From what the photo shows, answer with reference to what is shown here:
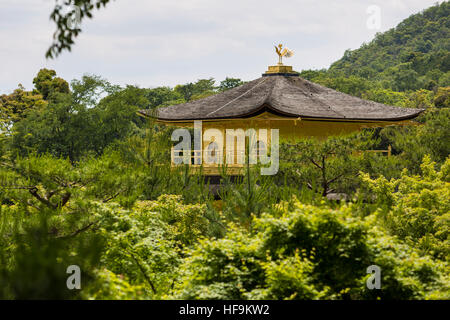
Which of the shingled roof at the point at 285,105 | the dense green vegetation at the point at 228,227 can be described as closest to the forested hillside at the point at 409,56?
the shingled roof at the point at 285,105

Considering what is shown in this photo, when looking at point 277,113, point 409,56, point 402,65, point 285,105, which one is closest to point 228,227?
point 277,113

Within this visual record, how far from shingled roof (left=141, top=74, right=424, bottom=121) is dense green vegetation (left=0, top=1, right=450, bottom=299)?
2.15 metres

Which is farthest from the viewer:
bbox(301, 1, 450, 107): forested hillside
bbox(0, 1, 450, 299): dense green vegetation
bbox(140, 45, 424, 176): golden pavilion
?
bbox(301, 1, 450, 107): forested hillside

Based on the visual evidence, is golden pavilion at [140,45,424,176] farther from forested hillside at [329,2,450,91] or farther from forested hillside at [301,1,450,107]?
forested hillside at [329,2,450,91]

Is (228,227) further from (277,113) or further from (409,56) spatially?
(409,56)

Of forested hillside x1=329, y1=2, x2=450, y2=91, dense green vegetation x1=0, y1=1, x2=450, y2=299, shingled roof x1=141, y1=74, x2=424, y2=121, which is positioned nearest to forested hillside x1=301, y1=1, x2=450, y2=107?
forested hillside x1=329, y1=2, x2=450, y2=91

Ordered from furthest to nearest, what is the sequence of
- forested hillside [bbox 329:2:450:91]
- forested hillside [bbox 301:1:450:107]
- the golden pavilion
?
forested hillside [bbox 329:2:450:91]
forested hillside [bbox 301:1:450:107]
the golden pavilion

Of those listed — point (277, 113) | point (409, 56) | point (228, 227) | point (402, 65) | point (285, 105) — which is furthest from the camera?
point (409, 56)

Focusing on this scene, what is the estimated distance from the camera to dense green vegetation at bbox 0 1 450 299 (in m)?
5.14

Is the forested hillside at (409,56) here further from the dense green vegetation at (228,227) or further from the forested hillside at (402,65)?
the dense green vegetation at (228,227)

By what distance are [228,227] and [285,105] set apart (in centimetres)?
998

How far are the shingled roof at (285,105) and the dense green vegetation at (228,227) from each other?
7.06ft

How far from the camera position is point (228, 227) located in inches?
369
